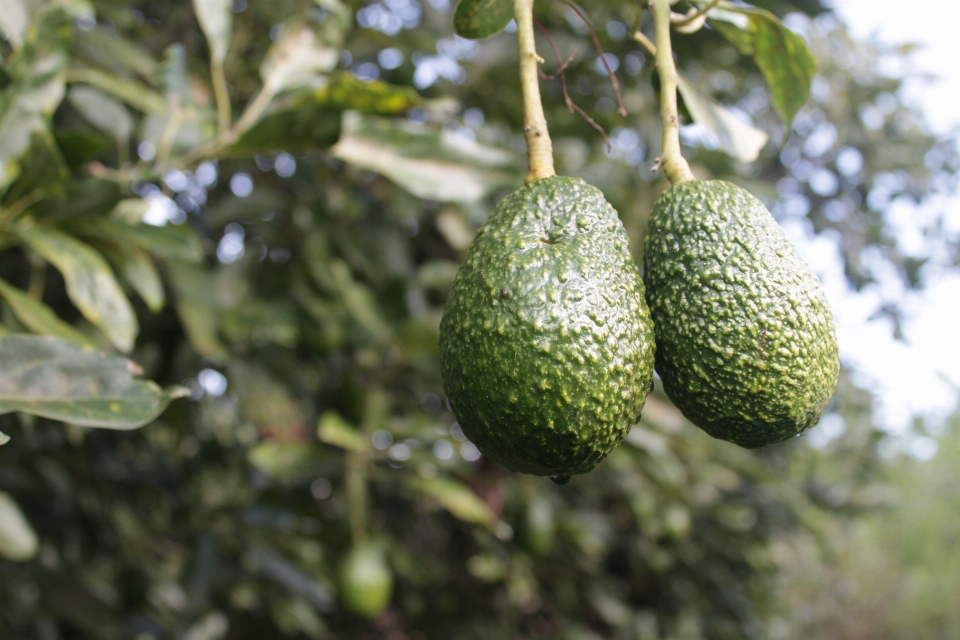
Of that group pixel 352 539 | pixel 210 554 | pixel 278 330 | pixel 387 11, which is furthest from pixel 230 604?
pixel 387 11

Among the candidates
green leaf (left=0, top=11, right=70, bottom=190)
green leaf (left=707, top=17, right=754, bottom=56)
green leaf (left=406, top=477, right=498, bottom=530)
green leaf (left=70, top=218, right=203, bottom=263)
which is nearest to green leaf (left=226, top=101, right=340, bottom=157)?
green leaf (left=70, top=218, right=203, bottom=263)

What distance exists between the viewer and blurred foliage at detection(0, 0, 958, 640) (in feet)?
4.18

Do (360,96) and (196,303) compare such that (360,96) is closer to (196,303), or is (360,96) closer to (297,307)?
(196,303)

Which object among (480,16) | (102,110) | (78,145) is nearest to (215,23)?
(102,110)

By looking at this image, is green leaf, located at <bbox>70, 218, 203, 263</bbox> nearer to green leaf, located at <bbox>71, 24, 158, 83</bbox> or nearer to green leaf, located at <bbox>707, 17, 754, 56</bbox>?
green leaf, located at <bbox>71, 24, 158, 83</bbox>

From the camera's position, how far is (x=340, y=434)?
5.49ft

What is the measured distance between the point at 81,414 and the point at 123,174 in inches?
26.7

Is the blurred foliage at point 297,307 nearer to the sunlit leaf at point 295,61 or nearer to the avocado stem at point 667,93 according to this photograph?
the sunlit leaf at point 295,61

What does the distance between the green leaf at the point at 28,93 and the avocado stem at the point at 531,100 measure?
Answer: 2.39 ft

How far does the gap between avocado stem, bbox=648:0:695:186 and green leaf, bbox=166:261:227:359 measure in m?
1.12

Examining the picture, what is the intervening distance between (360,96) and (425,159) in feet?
0.67

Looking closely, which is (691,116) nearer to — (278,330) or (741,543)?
(278,330)

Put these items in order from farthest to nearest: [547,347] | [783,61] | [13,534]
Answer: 1. [13,534]
2. [783,61]
3. [547,347]

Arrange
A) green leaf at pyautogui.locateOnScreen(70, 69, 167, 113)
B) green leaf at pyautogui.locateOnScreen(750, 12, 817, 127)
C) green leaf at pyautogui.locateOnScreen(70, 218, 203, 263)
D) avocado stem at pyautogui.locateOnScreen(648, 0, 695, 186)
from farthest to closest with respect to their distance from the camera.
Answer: green leaf at pyautogui.locateOnScreen(70, 69, 167, 113) → green leaf at pyautogui.locateOnScreen(70, 218, 203, 263) → green leaf at pyautogui.locateOnScreen(750, 12, 817, 127) → avocado stem at pyautogui.locateOnScreen(648, 0, 695, 186)
